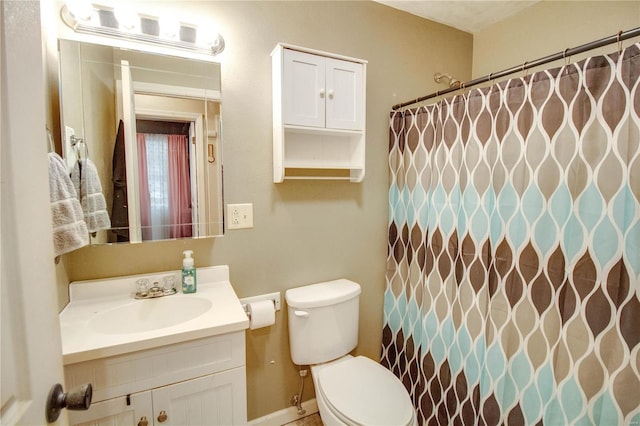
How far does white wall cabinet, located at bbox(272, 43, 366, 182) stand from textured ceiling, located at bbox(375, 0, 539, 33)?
601 millimetres

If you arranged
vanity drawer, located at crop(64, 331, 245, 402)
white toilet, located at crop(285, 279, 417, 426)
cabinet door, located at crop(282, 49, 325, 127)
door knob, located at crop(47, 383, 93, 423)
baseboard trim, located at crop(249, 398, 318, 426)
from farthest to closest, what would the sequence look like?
1. baseboard trim, located at crop(249, 398, 318, 426)
2. cabinet door, located at crop(282, 49, 325, 127)
3. white toilet, located at crop(285, 279, 417, 426)
4. vanity drawer, located at crop(64, 331, 245, 402)
5. door knob, located at crop(47, 383, 93, 423)

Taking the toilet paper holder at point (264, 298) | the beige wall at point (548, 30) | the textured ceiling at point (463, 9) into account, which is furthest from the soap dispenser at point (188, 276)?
the beige wall at point (548, 30)

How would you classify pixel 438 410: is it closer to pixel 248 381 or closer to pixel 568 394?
pixel 568 394

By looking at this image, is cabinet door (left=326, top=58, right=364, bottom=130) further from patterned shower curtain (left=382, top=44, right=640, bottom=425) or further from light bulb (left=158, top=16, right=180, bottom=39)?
light bulb (left=158, top=16, right=180, bottom=39)

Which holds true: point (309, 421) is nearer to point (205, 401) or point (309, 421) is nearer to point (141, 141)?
point (205, 401)

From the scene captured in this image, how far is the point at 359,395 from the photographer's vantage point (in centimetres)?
136

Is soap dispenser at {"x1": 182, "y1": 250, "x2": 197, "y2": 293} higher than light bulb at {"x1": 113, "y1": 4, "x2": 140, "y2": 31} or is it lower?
lower

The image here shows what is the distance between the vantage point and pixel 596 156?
1.04 meters

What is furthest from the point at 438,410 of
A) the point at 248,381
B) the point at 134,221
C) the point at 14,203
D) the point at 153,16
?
the point at 153,16

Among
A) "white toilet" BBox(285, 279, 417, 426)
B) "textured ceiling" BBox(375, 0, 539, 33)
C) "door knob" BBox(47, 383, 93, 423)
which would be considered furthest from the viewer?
"textured ceiling" BBox(375, 0, 539, 33)

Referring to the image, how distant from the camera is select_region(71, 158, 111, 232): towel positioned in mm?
1188

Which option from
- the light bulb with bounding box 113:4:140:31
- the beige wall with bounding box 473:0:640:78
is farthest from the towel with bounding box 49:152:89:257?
the beige wall with bounding box 473:0:640:78

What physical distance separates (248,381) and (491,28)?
8.56 feet

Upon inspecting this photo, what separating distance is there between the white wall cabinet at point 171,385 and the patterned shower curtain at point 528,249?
3.44ft
